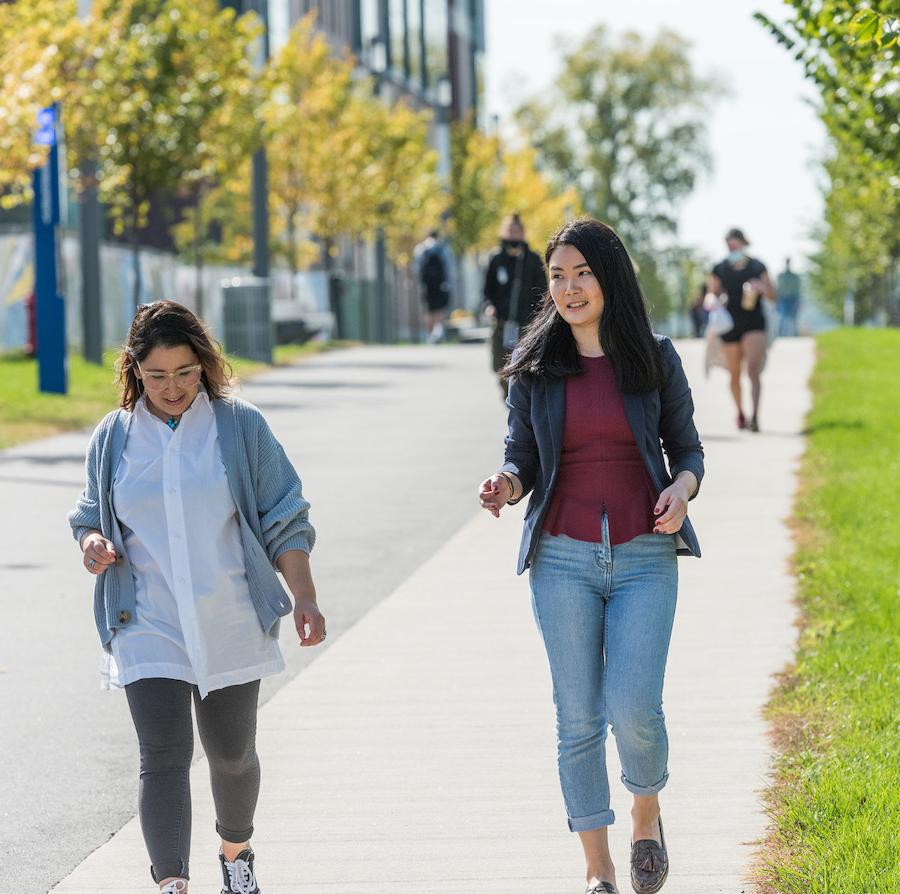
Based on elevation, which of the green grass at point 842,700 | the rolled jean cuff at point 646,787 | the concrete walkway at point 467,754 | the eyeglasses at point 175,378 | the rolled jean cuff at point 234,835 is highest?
the eyeglasses at point 175,378

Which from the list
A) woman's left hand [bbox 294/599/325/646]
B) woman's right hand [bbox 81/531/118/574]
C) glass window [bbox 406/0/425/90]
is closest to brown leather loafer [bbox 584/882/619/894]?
woman's left hand [bbox 294/599/325/646]

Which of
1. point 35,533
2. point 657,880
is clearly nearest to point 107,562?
point 657,880

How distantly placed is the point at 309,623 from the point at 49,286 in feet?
62.3

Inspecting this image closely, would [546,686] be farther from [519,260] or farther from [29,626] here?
[519,260]

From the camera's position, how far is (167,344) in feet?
16.4

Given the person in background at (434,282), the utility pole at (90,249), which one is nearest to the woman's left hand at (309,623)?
the utility pole at (90,249)

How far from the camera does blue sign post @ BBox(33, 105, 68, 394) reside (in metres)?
23.0

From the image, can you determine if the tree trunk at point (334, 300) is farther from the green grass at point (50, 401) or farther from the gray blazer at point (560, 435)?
the gray blazer at point (560, 435)

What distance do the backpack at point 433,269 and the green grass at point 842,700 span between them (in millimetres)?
24126

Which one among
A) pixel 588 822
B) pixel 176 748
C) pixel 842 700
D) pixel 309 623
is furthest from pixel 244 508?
pixel 842 700

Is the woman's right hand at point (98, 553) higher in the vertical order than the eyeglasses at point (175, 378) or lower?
lower

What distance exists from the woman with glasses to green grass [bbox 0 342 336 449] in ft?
35.9

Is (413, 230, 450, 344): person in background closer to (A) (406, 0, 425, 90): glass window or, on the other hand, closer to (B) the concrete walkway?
(B) the concrete walkway

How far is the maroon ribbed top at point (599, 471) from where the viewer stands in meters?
5.16
